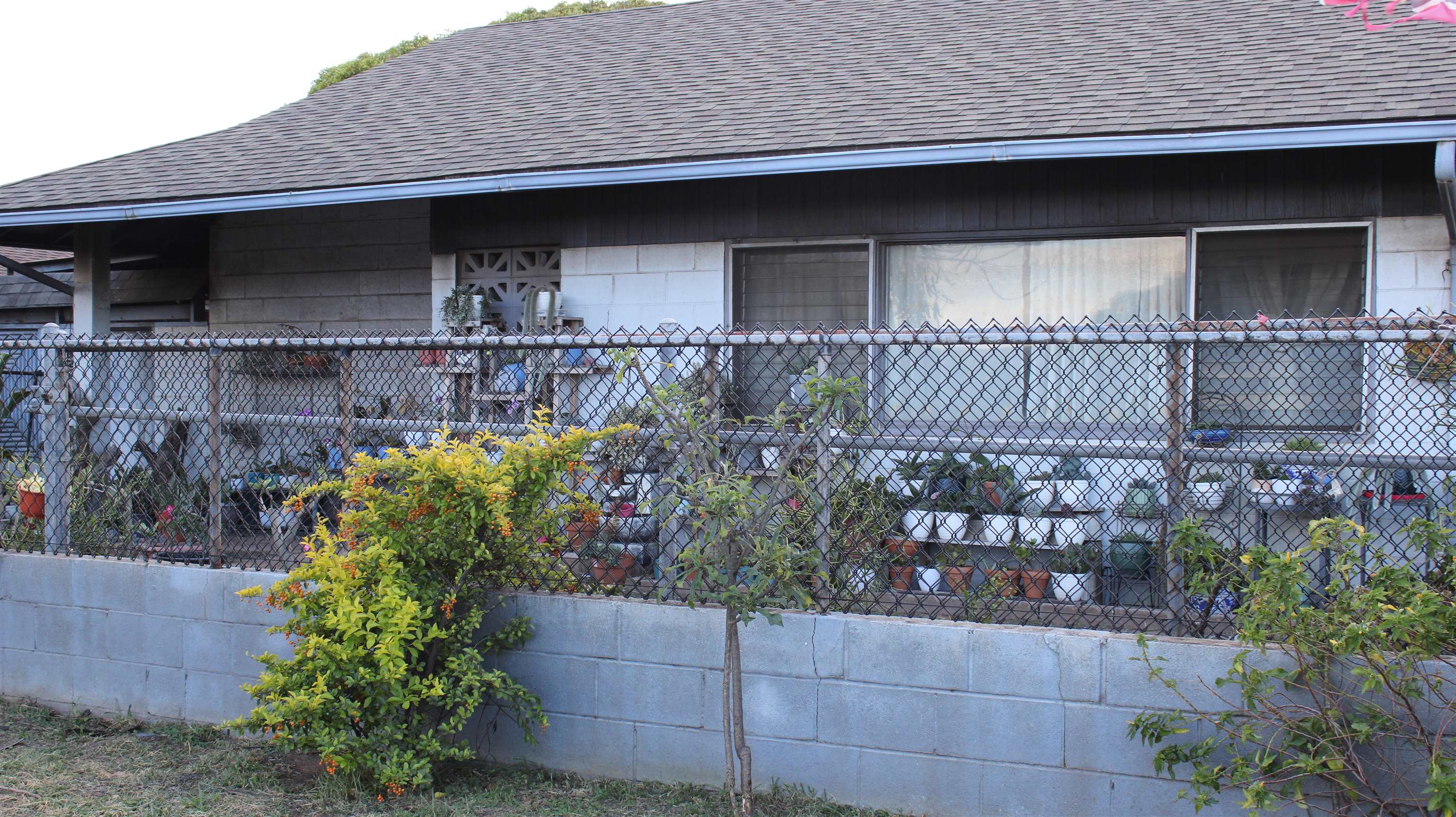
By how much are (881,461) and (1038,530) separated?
62 cm

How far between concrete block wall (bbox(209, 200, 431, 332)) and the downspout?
6.30 meters

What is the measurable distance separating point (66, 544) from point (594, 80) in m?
5.17

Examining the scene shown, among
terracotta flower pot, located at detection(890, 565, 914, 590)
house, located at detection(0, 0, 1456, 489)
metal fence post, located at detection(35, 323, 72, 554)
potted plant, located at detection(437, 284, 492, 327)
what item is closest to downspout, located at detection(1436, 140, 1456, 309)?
house, located at detection(0, 0, 1456, 489)

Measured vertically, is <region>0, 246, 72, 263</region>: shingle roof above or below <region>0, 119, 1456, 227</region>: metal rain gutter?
above

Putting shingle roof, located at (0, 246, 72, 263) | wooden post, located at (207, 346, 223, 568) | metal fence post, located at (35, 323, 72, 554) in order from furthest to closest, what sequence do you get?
shingle roof, located at (0, 246, 72, 263) → metal fence post, located at (35, 323, 72, 554) → wooden post, located at (207, 346, 223, 568)

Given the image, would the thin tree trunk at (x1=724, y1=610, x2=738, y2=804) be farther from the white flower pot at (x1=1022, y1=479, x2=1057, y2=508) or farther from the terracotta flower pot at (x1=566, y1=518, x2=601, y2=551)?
the white flower pot at (x1=1022, y1=479, x2=1057, y2=508)

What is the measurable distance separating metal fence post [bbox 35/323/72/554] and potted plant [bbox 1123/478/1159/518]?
4551 mm

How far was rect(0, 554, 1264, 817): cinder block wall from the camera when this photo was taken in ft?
12.0

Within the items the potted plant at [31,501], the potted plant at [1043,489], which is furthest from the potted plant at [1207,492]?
the potted plant at [31,501]

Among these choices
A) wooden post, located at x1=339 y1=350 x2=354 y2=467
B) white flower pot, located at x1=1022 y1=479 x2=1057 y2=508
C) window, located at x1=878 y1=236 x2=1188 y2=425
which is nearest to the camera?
white flower pot, located at x1=1022 y1=479 x2=1057 y2=508

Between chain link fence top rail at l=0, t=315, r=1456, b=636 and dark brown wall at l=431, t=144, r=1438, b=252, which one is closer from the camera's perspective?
chain link fence top rail at l=0, t=315, r=1456, b=636

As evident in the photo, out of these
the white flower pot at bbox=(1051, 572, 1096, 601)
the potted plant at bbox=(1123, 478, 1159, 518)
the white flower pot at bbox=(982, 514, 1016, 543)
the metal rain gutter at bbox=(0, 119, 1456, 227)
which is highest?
the metal rain gutter at bbox=(0, 119, 1456, 227)

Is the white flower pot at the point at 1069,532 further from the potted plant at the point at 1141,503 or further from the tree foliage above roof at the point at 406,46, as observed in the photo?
the tree foliage above roof at the point at 406,46

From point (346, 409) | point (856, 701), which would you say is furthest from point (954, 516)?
point (346, 409)
